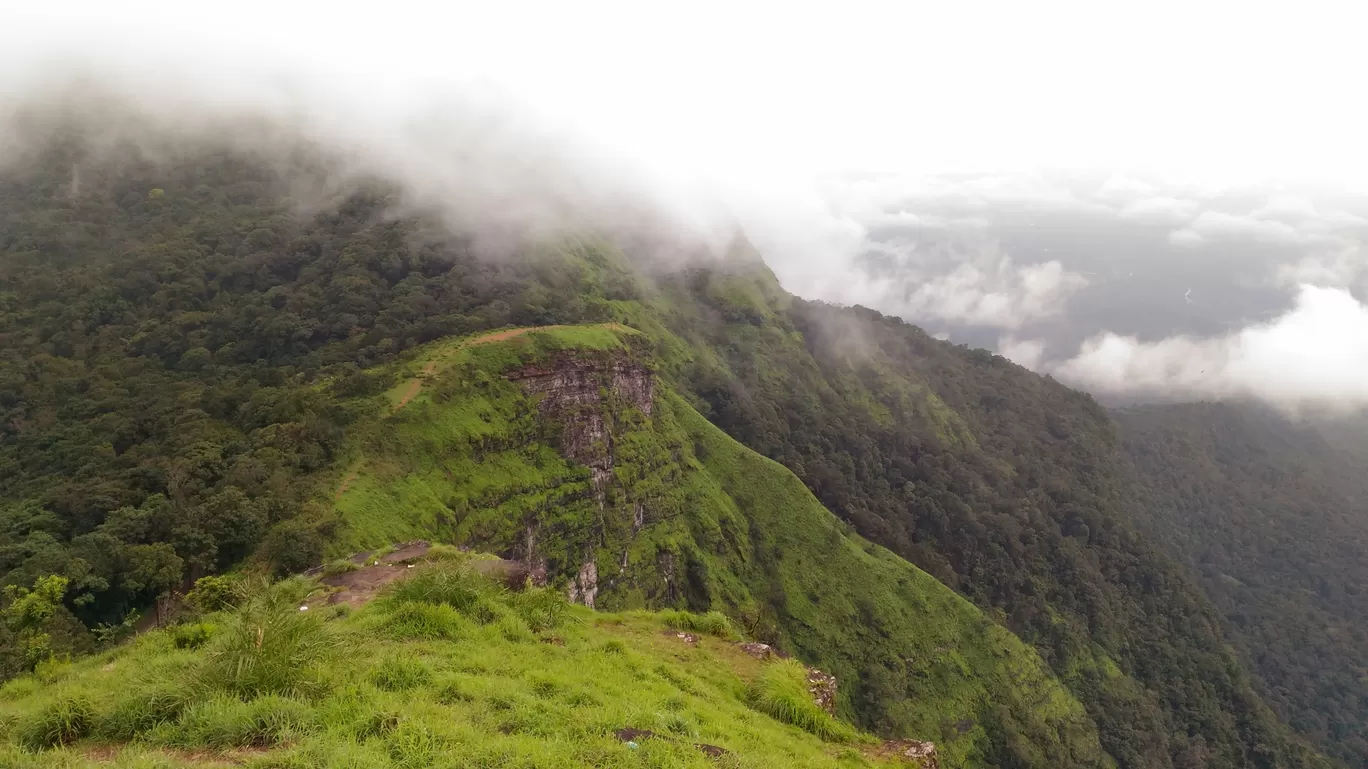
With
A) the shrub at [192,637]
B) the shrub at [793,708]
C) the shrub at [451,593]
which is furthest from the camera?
the shrub at [451,593]

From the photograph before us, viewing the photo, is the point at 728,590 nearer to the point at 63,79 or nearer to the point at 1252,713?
the point at 1252,713

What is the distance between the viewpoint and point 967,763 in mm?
56938

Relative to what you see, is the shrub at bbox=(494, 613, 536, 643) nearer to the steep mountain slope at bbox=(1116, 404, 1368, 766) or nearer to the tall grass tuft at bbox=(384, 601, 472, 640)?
the tall grass tuft at bbox=(384, 601, 472, 640)

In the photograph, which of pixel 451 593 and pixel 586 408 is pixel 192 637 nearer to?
pixel 451 593

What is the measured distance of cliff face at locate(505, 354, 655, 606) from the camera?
159ft

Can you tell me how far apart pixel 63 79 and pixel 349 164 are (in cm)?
4627

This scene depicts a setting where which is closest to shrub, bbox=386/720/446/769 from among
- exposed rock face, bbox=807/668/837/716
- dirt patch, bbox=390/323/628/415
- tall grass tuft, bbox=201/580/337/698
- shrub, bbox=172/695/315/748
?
shrub, bbox=172/695/315/748

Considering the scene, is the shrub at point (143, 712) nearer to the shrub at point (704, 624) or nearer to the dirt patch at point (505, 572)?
the dirt patch at point (505, 572)

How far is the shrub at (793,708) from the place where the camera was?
12906 mm

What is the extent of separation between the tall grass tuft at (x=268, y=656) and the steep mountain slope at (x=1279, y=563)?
6198 inches

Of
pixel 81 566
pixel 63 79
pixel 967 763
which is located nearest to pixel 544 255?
pixel 81 566

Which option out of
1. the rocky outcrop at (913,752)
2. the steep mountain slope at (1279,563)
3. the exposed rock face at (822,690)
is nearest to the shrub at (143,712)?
the rocky outcrop at (913,752)

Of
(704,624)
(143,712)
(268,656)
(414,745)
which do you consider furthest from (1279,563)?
(143,712)

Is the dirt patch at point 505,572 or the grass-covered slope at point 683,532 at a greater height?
the dirt patch at point 505,572
